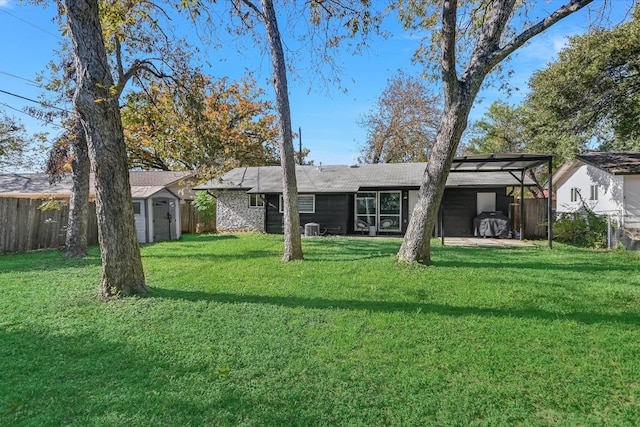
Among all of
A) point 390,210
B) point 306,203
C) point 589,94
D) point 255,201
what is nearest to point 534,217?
point 589,94

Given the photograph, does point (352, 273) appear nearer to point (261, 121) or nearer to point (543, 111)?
point (543, 111)

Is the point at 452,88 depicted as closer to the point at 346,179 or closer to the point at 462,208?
the point at 462,208

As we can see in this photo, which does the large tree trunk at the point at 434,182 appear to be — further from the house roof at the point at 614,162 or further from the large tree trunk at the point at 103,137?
the house roof at the point at 614,162

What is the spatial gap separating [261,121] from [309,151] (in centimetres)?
1000

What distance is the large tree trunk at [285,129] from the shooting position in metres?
8.38

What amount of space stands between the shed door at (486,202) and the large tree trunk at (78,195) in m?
14.2

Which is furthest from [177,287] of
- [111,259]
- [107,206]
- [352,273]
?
[352,273]

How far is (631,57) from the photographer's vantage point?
43.3 ft

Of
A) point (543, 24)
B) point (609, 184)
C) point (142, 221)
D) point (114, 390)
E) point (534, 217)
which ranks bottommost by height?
point (114, 390)

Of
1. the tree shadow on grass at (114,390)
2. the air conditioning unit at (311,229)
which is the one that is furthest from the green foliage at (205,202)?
the tree shadow on grass at (114,390)

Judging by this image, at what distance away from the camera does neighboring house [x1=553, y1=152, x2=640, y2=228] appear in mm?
12516

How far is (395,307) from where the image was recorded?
4.99m

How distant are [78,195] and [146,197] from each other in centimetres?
378

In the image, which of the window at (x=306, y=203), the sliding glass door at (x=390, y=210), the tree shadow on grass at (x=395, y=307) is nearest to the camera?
the tree shadow on grass at (x=395, y=307)
